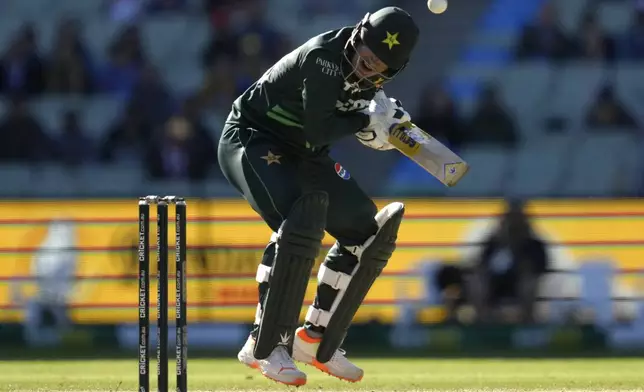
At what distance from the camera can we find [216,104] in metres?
10.6

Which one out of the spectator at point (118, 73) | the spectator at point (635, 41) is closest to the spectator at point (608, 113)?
the spectator at point (635, 41)

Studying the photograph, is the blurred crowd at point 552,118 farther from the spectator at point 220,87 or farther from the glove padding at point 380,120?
the glove padding at point 380,120

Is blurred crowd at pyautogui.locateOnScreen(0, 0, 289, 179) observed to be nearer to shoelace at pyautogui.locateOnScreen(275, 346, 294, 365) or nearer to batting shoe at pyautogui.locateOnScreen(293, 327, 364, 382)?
batting shoe at pyautogui.locateOnScreen(293, 327, 364, 382)

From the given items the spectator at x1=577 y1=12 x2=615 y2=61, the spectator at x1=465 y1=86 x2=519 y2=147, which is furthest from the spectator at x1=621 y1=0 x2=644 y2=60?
the spectator at x1=465 y1=86 x2=519 y2=147

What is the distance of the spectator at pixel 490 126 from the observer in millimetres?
10438

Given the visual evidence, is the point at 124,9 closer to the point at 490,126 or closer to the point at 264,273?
the point at 490,126

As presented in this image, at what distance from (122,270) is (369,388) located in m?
3.02

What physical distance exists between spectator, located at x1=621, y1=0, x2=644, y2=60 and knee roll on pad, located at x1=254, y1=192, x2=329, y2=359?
686cm

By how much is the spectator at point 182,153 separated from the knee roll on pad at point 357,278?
4.93 metres

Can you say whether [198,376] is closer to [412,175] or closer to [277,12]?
[412,175]

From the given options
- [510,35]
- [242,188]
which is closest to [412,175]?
[510,35]

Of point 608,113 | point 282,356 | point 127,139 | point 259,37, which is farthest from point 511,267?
point 282,356

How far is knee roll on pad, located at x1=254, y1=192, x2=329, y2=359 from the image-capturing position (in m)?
4.80

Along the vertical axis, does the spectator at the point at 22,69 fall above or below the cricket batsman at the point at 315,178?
above
